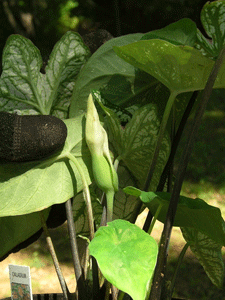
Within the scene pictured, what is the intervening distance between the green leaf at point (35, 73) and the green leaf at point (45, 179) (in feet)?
0.36

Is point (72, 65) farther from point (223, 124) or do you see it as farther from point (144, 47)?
point (223, 124)

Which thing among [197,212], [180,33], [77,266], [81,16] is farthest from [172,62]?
[81,16]

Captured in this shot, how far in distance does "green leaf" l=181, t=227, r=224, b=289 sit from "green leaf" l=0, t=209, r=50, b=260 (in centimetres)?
30

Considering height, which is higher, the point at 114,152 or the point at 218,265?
the point at 114,152

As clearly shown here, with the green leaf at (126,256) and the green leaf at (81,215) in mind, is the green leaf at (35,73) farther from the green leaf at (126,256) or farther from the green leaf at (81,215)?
the green leaf at (126,256)

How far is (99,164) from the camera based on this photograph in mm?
536

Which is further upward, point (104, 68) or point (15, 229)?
point (104, 68)

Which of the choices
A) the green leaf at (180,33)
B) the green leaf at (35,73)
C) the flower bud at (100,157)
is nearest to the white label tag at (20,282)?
the flower bud at (100,157)

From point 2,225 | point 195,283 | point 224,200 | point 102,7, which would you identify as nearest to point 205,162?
point 224,200

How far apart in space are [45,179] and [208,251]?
1.11 ft

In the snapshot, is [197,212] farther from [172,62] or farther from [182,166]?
[172,62]

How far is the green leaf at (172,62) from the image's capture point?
49cm

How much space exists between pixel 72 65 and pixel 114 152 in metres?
0.19

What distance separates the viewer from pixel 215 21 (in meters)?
0.55
